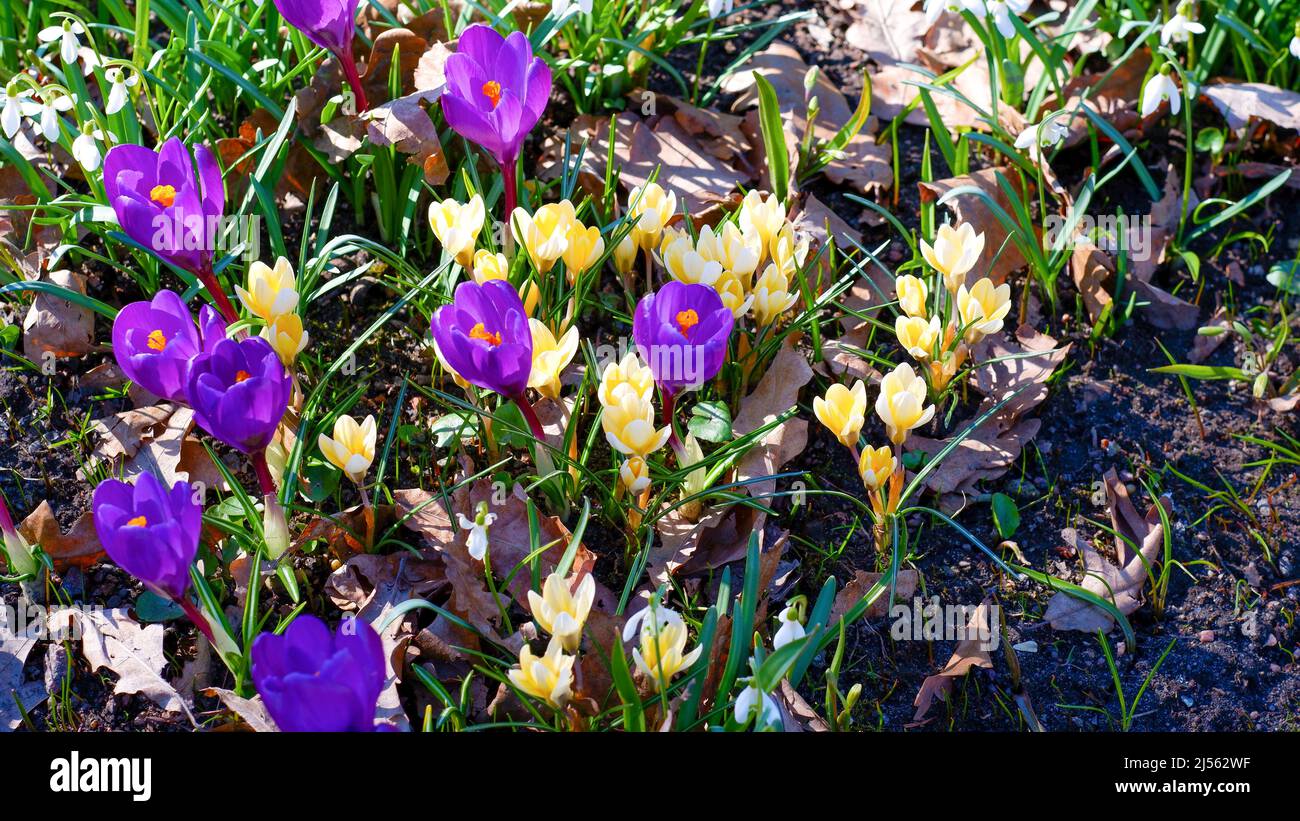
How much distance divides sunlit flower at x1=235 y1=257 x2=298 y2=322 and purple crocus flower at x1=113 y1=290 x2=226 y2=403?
0.10 metres

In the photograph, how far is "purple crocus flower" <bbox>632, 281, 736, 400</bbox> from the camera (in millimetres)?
1905

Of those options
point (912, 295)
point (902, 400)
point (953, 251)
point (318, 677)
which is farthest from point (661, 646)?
point (953, 251)

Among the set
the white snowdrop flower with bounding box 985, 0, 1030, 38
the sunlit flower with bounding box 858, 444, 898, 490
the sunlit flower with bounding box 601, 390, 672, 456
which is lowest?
the sunlit flower with bounding box 858, 444, 898, 490

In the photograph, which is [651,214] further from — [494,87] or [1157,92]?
[1157,92]

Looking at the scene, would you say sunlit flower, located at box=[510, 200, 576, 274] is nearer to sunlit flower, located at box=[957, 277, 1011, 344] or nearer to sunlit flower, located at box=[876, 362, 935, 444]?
sunlit flower, located at box=[876, 362, 935, 444]

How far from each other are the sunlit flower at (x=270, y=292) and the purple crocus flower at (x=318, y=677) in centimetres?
66

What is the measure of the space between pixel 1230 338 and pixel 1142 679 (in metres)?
0.92

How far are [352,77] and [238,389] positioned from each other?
0.93 metres

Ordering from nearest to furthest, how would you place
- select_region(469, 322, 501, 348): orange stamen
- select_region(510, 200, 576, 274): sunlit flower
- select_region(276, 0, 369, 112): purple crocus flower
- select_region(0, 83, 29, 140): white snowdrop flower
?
select_region(469, 322, 501, 348): orange stamen < select_region(510, 200, 576, 274): sunlit flower < select_region(276, 0, 369, 112): purple crocus flower < select_region(0, 83, 29, 140): white snowdrop flower

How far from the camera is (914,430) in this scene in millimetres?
2367

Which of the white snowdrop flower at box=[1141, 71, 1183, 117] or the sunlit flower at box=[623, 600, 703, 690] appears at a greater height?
the white snowdrop flower at box=[1141, 71, 1183, 117]

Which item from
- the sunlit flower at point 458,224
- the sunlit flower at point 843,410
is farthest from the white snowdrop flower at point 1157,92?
the sunlit flower at point 458,224

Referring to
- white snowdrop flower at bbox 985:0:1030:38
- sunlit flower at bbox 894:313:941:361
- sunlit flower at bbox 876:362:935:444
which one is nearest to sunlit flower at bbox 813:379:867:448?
sunlit flower at bbox 876:362:935:444
